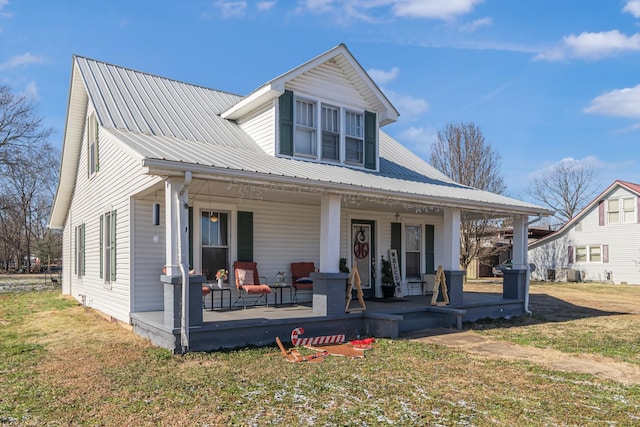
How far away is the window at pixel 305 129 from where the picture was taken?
1057 centimetres

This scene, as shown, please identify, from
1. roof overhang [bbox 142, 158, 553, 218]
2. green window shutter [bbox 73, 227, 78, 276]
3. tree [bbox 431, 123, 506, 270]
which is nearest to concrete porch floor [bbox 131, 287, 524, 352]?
roof overhang [bbox 142, 158, 553, 218]

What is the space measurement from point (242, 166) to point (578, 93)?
15010 millimetres

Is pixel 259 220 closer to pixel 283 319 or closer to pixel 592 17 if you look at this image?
pixel 283 319

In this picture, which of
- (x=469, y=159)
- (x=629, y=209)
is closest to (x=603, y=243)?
(x=629, y=209)

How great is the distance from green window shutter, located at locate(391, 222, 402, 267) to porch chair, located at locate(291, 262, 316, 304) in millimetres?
2901

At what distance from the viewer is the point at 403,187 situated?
9906 mm

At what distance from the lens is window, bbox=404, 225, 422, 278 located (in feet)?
43.7

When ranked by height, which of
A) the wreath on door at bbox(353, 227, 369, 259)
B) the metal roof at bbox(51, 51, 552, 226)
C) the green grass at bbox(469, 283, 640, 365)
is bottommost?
the green grass at bbox(469, 283, 640, 365)

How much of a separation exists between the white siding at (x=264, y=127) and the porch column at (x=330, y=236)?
2377mm

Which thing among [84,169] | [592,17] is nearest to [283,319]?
[84,169]

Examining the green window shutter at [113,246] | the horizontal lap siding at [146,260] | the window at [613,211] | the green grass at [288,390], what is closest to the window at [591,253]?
the window at [613,211]

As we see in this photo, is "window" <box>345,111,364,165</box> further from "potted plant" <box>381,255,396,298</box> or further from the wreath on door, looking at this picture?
"potted plant" <box>381,255,396,298</box>

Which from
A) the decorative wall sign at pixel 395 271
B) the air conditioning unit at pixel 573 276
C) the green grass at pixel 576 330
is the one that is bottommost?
the air conditioning unit at pixel 573 276

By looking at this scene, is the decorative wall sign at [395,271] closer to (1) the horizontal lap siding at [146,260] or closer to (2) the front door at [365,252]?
(2) the front door at [365,252]
